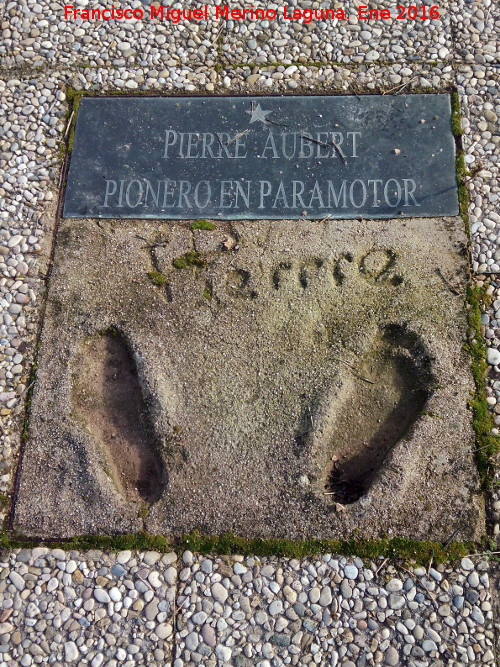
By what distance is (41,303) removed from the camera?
11.8 ft

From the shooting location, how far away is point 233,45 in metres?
4.20

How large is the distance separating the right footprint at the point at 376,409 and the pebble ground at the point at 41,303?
396 millimetres

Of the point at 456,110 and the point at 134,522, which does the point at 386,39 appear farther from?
the point at 134,522

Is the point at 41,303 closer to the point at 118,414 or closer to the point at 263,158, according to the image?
the point at 118,414

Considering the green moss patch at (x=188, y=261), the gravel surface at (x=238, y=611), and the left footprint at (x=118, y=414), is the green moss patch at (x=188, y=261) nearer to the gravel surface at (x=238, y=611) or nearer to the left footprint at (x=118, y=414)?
the left footprint at (x=118, y=414)

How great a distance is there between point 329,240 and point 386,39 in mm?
1664

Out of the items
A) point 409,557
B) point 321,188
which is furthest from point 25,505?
point 321,188

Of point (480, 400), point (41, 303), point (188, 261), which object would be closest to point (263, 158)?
point (188, 261)

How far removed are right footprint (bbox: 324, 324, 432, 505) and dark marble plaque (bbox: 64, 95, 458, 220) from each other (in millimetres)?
906

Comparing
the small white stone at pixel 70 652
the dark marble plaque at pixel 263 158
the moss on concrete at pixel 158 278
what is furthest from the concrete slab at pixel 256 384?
the small white stone at pixel 70 652

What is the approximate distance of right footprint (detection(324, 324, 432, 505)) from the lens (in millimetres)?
3170

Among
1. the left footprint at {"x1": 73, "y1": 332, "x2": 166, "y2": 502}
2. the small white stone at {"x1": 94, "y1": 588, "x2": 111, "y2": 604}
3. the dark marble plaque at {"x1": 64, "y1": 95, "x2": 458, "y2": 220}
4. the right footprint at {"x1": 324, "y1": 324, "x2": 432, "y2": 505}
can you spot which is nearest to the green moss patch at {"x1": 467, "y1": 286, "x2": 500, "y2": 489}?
the right footprint at {"x1": 324, "y1": 324, "x2": 432, "y2": 505}

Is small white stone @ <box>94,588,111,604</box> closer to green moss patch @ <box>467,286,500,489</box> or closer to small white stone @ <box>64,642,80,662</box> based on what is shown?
small white stone @ <box>64,642,80,662</box>

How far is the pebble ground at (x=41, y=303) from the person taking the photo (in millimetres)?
2896
